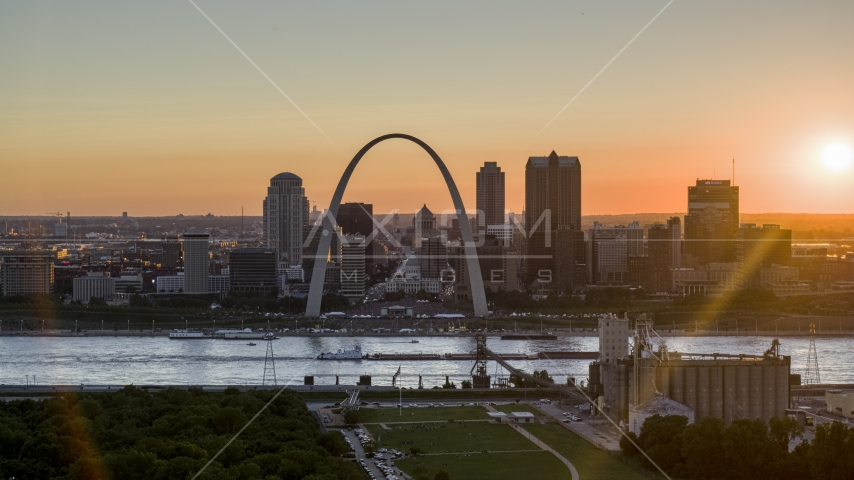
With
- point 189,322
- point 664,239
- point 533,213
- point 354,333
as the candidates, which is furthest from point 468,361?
point 533,213

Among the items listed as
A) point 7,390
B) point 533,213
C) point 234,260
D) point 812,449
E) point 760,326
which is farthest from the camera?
point 533,213

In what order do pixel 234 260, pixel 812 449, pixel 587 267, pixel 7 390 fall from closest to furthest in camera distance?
pixel 812 449
pixel 7 390
pixel 234 260
pixel 587 267

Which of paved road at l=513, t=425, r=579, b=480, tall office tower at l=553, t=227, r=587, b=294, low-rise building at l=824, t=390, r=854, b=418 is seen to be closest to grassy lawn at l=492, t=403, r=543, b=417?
paved road at l=513, t=425, r=579, b=480

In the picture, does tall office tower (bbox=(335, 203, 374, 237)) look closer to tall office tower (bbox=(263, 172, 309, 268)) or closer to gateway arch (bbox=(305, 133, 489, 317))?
tall office tower (bbox=(263, 172, 309, 268))

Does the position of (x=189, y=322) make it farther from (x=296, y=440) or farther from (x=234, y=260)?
(x=296, y=440)

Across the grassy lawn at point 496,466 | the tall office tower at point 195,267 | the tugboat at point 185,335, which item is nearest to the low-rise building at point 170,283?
the tall office tower at point 195,267

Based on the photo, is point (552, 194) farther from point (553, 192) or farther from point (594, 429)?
point (594, 429)
